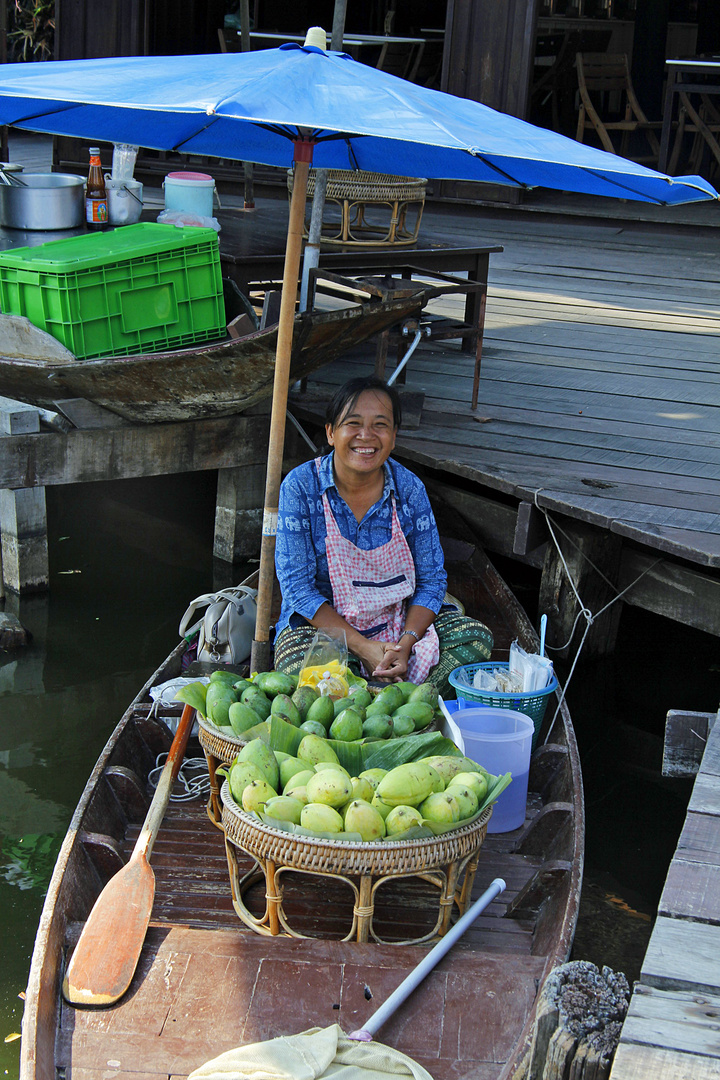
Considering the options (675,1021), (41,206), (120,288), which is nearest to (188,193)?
(41,206)

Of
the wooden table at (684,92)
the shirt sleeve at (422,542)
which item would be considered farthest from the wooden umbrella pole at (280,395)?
the wooden table at (684,92)

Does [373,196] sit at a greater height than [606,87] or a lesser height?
lesser

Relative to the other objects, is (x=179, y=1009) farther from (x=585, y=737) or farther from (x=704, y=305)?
(x=704, y=305)

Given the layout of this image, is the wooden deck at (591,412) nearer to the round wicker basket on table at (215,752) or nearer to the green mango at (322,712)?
the green mango at (322,712)

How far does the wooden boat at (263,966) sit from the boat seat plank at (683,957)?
1.14 feet

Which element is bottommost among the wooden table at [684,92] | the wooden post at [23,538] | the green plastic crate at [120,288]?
the wooden post at [23,538]

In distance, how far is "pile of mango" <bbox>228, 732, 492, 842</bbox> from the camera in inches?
90.9

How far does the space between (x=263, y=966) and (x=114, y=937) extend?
0.32 metres

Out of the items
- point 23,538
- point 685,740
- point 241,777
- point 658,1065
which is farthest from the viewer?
point 23,538

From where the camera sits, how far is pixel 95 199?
17.2ft

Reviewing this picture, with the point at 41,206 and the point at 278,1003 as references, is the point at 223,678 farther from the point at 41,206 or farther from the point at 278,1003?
the point at 41,206

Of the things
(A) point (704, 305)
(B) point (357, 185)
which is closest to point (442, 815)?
(B) point (357, 185)

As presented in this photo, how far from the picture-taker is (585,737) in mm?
4672

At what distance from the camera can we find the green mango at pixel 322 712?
2738 mm
